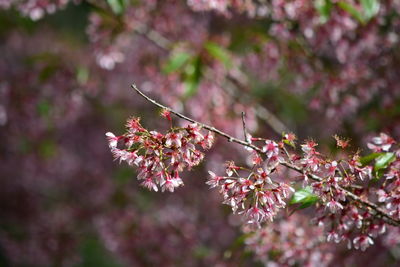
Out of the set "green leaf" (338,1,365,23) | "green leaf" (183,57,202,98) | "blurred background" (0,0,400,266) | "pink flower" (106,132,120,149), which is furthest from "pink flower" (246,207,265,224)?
"green leaf" (183,57,202,98)

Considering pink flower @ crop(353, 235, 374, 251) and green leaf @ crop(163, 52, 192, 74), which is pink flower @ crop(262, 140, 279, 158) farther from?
green leaf @ crop(163, 52, 192, 74)

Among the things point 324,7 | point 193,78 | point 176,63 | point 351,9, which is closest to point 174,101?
point 193,78

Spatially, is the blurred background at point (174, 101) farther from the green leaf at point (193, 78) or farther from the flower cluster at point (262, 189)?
the flower cluster at point (262, 189)

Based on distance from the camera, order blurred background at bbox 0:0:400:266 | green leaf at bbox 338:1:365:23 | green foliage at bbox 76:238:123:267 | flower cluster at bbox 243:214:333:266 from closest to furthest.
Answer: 1. flower cluster at bbox 243:214:333:266
2. green leaf at bbox 338:1:365:23
3. blurred background at bbox 0:0:400:266
4. green foliage at bbox 76:238:123:267

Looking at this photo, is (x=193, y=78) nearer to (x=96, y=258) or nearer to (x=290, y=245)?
(x=290, y=245)

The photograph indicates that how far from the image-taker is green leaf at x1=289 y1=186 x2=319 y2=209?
1813 mm

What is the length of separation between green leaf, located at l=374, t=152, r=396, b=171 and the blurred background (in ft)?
1.54

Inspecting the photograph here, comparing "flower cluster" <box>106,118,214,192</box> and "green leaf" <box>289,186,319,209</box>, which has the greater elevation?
"flower cluster" <box>106,118,214,192</box>

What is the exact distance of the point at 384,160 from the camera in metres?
1.80

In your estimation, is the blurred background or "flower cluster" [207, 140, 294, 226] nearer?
"flower cluster" [207, 140, 294, 226]

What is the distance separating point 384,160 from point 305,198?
30cm

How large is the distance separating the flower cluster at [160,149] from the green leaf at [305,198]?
0.39 metres

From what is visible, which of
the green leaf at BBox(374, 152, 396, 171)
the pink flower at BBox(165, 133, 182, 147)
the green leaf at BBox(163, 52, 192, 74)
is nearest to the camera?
the pink flower at BBox(165, 133, 182, 147)

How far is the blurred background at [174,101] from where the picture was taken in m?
3.19
